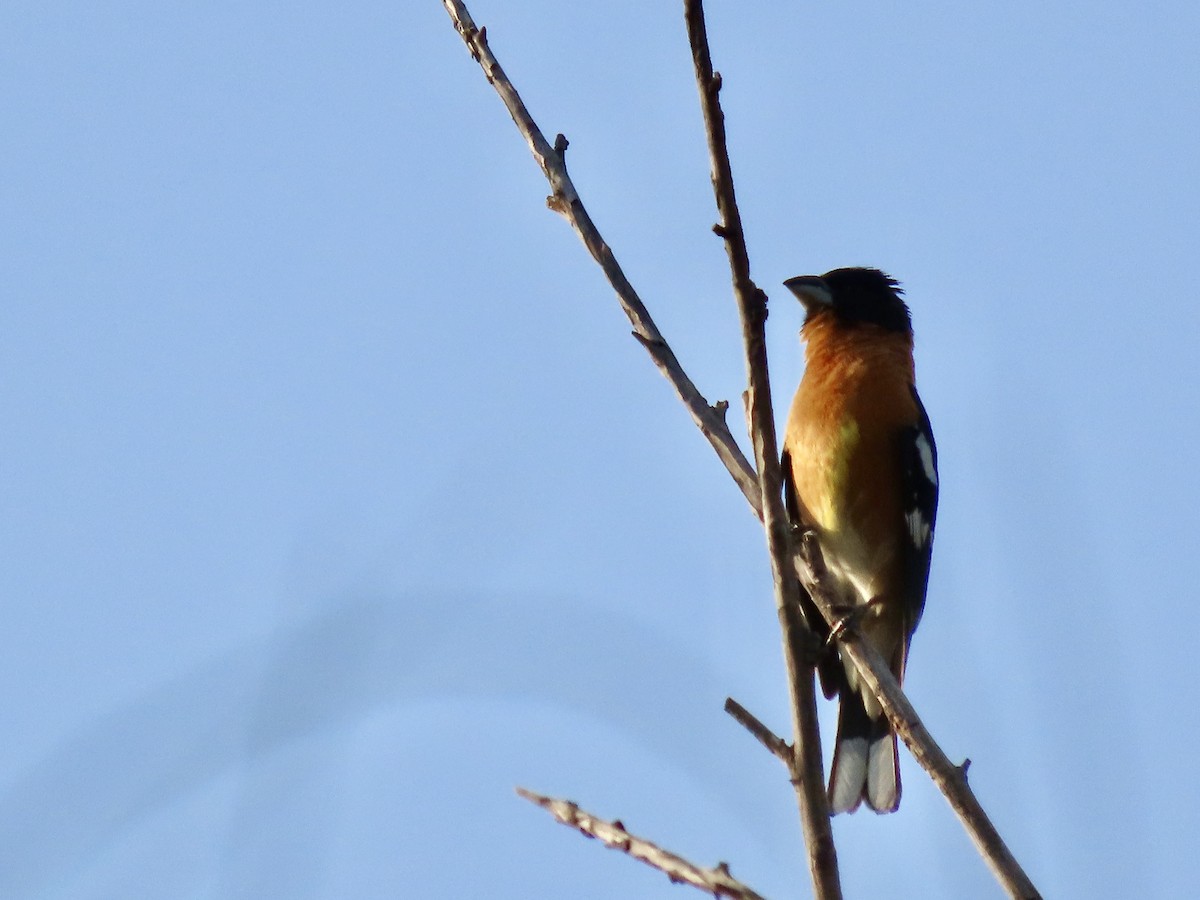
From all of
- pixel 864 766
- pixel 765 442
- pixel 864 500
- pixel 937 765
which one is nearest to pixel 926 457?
pixel 864 500

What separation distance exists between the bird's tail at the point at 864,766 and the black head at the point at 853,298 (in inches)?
80.0

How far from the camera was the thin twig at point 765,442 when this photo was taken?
2627 mm

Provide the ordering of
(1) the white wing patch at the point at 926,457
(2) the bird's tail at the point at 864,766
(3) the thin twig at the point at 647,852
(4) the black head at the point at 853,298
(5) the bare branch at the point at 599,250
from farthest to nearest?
(4) the black head at the point at 853,298 < (1) the white wing patch at the point at 926,457 < (2) the bird's tail at the point at 864,766 < (5) the bare branch at the point at 599,250 < (3) the thin twig at the point at 647,852

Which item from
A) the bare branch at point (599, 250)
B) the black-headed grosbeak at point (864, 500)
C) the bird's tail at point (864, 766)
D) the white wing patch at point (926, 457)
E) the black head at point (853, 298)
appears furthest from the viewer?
the black head at point (853, 298)

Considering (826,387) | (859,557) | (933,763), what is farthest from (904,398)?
(933,763)

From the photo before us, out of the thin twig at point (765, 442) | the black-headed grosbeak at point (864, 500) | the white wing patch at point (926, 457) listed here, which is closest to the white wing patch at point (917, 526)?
the black-headed grosbeak at point (864, 500)

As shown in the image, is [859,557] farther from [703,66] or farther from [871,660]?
[703,66]

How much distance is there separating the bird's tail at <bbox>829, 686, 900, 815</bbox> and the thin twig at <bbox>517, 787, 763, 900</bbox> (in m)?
2.96

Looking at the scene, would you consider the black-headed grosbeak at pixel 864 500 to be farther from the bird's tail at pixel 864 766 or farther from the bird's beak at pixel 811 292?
the bird's beak at pixel 811 292

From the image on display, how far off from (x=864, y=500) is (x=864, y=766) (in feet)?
3.78

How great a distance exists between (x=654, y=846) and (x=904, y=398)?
13.8ft

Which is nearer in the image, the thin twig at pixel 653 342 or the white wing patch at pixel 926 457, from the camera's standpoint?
the thin twig at pixel 653 342

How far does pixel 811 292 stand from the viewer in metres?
7.09

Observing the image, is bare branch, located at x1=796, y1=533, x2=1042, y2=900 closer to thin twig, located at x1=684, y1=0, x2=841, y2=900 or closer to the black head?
thin twig, located at x1=684, y1=0, x2=841, y2=900
